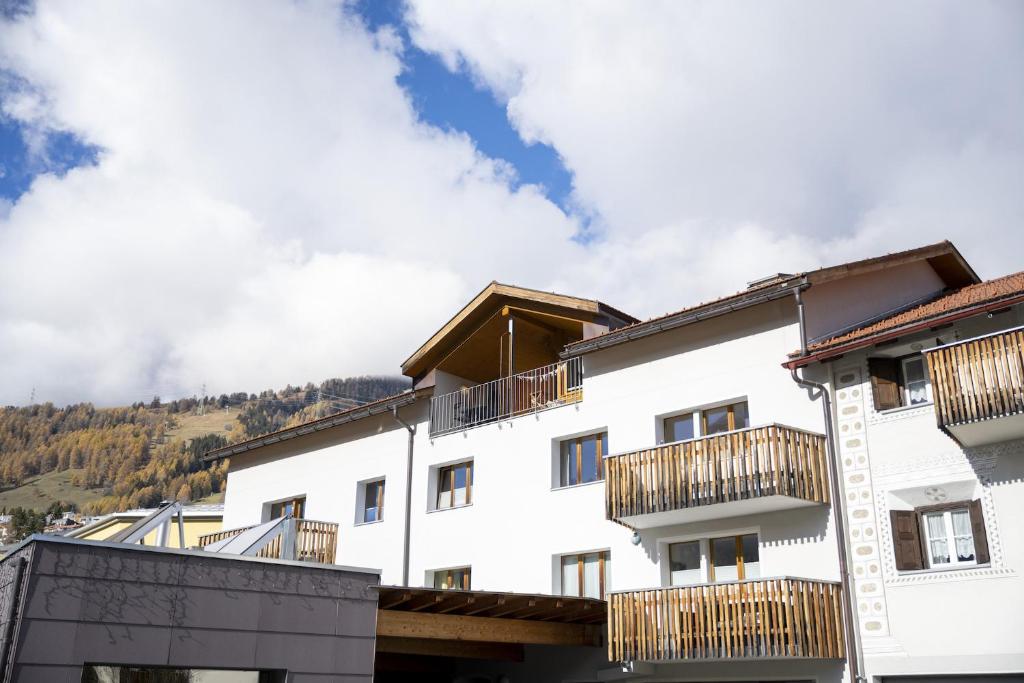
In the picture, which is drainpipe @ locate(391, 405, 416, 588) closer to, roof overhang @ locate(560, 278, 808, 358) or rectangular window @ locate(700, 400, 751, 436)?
roof overhang @ locate(560, 278, 808, 358)

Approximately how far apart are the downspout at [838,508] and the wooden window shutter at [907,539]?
0.81 m

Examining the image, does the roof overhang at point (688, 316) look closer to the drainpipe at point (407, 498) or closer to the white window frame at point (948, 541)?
the white window frame at point (948, 541)

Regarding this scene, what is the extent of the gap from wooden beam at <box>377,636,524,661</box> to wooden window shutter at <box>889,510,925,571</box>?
7192mm

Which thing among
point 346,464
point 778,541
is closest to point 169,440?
point 346,464

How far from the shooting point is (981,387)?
14031 millimetres

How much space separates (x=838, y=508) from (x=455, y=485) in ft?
32.3

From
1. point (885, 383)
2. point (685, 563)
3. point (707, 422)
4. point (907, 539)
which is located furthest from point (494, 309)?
point (907, 539)

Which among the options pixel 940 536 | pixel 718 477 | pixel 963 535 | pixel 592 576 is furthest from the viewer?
pixel 592 576

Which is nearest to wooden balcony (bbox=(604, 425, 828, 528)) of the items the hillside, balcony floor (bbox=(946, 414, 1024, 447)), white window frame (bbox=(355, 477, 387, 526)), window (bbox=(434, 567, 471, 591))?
balcony floor (bbox=(946, 414, 1024, 447))

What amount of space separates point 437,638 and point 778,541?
19.5 ft

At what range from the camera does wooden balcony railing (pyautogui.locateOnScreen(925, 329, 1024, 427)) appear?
13797 millimetres

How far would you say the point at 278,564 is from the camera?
1298cm

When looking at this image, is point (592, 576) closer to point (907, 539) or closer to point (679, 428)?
point (679, 428)

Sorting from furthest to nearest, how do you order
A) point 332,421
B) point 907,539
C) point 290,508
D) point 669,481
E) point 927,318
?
point 290,508
point 332,421
point 669,481
point 927,318
point 907,539
